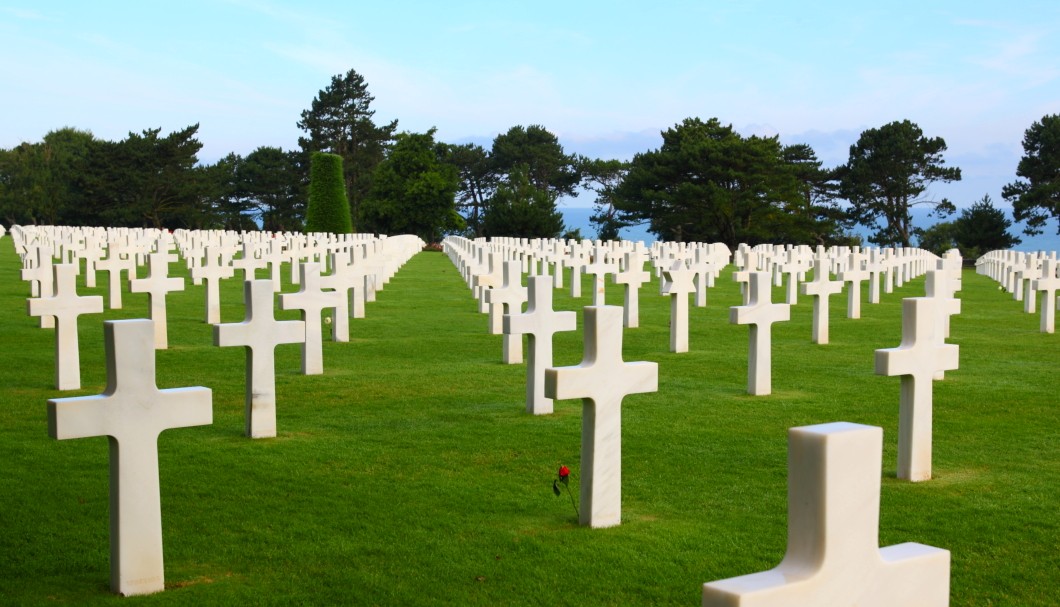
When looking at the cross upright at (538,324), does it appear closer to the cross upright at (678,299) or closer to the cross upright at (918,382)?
the cross upright at (918,382)

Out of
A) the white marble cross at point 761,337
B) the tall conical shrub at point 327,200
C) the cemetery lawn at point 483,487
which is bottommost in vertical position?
the cemetery lawn at point 483,487

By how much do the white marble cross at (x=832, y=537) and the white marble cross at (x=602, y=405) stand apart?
2627 millimetres

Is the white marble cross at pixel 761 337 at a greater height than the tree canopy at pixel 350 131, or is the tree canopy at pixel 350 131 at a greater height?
the tree canopy at pixel 350 131

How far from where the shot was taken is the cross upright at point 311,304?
8750 mm

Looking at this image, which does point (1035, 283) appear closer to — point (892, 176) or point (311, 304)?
point (311, 304)

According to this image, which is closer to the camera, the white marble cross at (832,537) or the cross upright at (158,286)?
the white marble cross at (832,537)

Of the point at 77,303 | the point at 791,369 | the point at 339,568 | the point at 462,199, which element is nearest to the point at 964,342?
the point at 791,369

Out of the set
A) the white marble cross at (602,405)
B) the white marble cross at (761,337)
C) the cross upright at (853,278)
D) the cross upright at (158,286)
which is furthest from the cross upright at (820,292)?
the white marble cross at (602,405)

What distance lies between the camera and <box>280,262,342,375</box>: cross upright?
875 cm

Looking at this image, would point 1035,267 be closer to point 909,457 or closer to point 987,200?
point 909,457

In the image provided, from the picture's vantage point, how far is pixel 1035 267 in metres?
17.7

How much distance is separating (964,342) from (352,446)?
28.0ft

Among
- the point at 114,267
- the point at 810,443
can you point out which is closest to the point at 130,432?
the point at 810,443

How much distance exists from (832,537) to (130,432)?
2.69 metres
